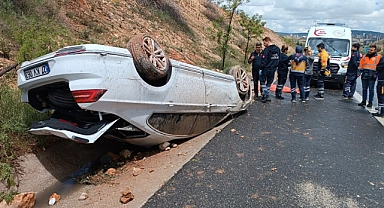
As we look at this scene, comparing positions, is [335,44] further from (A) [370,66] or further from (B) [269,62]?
(B) [269,62]

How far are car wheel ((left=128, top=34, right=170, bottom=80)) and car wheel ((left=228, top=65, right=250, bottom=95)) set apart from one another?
8.79 feet

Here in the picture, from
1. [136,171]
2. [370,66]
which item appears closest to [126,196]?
[136,171]

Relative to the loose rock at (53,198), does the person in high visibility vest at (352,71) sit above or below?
above

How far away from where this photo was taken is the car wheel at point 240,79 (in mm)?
7352

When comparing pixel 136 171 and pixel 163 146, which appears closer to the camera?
pixel 136 171

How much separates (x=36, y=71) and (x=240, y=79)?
4.43m

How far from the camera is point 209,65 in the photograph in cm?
1581

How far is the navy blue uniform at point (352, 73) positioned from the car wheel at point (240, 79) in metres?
4.84

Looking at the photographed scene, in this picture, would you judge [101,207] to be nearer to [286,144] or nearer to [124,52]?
[124,52]

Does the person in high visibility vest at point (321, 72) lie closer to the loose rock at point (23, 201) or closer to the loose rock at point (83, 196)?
the loose rock at point (83, 196)

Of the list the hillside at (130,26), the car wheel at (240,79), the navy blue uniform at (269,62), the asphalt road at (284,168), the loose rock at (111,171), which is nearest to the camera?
the asphalt road at (284,168)

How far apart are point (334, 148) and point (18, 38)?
23.4ft

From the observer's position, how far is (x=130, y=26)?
15.0 meters

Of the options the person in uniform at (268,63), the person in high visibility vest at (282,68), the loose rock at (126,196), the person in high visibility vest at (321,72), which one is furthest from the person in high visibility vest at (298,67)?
the loose rock at (126,196)
